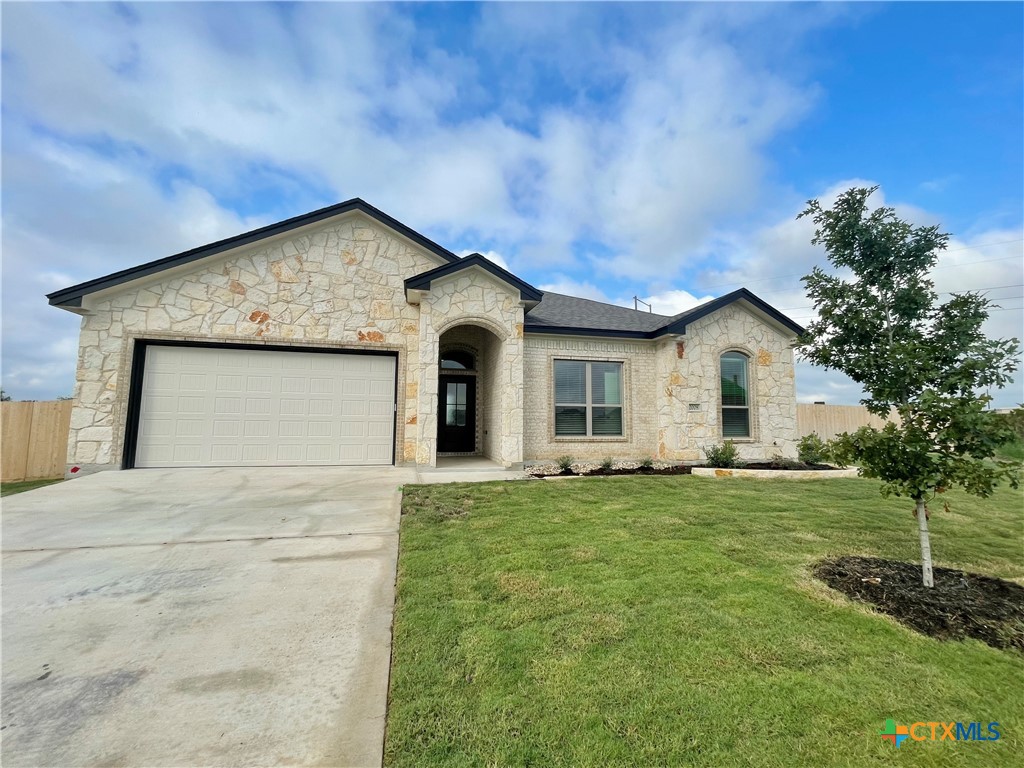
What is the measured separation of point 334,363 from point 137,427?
4159 mm

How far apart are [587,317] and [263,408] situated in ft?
28.6

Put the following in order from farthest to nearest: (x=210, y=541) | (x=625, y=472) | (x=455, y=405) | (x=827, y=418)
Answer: (x=827, y=418), (x=455, y=405), (x=625, y=472), (x=210, y=541)

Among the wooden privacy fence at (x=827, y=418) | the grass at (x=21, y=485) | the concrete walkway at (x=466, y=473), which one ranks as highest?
the wooden privacy fence at (x=827, y=418)

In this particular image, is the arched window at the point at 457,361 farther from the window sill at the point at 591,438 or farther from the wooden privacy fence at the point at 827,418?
the wooden privacy fence at the point at 827,418

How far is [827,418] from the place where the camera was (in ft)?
52.4

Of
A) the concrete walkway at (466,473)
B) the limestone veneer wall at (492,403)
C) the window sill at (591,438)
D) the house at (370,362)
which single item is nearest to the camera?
the concrete walkway at (466,473)

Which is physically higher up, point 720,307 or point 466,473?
point 720,307

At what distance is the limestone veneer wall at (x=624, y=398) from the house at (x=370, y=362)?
0.04 meters

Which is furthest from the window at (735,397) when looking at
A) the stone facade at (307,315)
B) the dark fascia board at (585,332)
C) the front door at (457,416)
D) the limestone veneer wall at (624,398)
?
the front door at (457,416)

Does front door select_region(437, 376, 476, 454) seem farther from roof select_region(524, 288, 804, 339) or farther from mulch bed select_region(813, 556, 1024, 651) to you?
mulch bed select_region(813, 556, 1024, 651)

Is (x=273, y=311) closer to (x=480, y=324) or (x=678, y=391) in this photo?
(x=480, y=324)

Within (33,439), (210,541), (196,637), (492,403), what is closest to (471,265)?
(492,403)

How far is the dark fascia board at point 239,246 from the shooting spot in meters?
8.44

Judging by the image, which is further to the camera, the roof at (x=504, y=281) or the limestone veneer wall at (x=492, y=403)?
the limestone veneer wall at (x=492, y=403)
